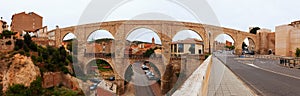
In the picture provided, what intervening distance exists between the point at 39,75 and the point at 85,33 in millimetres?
7071

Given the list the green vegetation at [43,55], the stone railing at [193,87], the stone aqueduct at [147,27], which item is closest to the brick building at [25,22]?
the stone aqueduct at [147,27]

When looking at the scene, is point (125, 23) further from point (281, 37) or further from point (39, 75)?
point (281, 37)

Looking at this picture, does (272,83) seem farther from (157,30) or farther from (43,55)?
(43,55)

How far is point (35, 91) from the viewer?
1930 cm

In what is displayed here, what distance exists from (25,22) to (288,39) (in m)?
32.3

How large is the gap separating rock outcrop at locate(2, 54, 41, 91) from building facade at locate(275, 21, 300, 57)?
2274 cm

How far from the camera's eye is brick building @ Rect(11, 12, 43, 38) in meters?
31.0

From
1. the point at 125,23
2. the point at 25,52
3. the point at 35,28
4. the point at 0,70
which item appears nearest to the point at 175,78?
the point at 125,23

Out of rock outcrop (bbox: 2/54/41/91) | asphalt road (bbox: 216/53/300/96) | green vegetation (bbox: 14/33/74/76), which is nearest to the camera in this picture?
asphalt road (bbox: 216/53/300/96)

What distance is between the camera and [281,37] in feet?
72.4

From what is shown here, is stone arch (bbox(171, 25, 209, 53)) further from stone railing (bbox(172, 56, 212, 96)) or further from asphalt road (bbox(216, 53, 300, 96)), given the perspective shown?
stone railing (bbox(172, 56, 212, 96))

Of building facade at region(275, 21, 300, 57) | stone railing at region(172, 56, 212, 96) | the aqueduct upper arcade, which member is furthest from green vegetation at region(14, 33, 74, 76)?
stone railing at region(172, 56, 212, 96)

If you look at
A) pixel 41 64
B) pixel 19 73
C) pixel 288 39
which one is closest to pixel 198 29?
pixel 288 39

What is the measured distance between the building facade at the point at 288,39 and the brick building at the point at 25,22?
3100 centimetres
